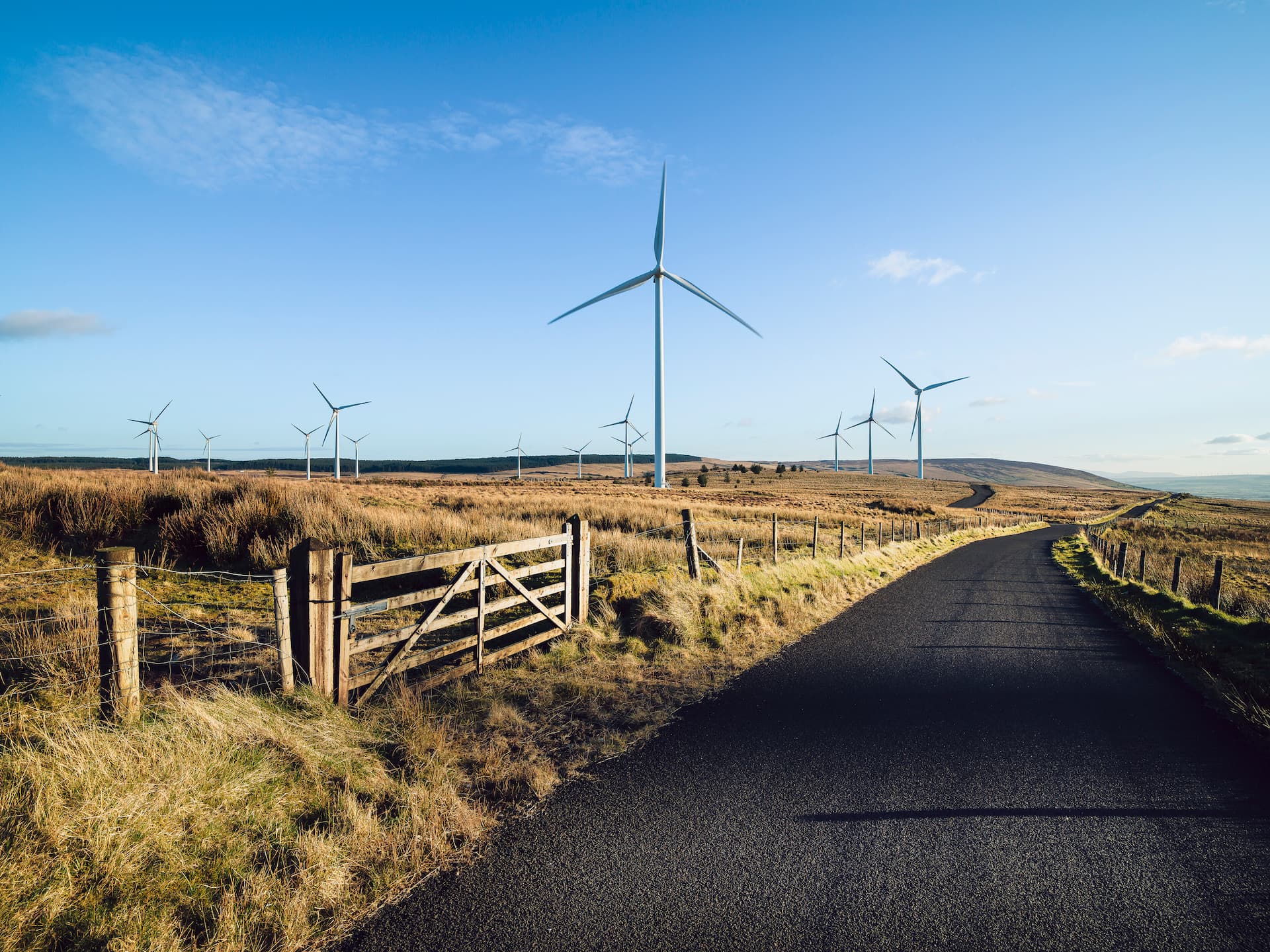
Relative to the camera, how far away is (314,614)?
6.29 metres

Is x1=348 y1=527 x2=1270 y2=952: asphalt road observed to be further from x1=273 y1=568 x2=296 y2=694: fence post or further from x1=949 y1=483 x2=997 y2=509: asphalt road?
x1=949 y1=483 x2=997 y2=509: asphalt road

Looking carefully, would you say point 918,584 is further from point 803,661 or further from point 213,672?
point 213,672

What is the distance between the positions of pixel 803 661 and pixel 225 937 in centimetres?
790

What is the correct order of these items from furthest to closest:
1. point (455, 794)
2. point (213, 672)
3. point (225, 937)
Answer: point (213, 672), point (455, 794), point (225, 937)

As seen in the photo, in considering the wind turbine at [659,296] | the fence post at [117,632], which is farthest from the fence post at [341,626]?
the wind turbine at [659,296]

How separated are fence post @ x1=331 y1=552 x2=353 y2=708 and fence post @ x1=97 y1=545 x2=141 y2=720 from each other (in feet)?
5.61

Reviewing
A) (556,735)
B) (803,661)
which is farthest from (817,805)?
(803,661)

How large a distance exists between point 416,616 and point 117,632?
20.3 ft

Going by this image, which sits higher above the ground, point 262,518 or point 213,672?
point 262,518

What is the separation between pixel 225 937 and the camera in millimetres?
3479

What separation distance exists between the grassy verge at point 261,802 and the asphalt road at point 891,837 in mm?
407

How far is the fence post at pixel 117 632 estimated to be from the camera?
4902 mm

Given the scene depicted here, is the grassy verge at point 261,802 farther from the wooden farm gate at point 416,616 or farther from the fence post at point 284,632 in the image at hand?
the wooden farm gate at point 416,616

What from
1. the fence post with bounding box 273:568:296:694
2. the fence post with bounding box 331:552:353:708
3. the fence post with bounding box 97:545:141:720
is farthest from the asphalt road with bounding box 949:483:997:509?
the fence post with bounding box 97:545:141:720
